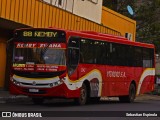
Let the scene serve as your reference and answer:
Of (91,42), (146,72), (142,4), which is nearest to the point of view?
(91,42)

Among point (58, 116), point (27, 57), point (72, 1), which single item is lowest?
point (58, 116)

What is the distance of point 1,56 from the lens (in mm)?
29656

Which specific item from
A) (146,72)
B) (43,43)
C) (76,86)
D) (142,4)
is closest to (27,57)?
(43,43)

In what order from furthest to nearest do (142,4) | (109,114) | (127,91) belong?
(142,4) < (127,91) < (109,114)

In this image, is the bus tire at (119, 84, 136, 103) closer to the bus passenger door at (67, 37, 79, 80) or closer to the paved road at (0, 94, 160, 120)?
the paved road at (0, 94, 160, 120)

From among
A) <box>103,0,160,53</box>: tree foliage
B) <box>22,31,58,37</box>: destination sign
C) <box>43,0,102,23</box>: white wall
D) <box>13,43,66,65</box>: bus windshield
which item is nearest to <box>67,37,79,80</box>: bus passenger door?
<box>13,43,66,65</box>: bus windshield

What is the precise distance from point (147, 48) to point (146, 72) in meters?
1.30

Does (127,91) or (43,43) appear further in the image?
(127,91)

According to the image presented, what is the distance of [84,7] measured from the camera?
1377 inches

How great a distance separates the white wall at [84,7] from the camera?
31.4 metres

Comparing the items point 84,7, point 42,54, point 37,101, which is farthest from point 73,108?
point 84,7

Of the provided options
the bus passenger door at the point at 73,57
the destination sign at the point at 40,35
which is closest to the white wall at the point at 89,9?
the bus passenger door at the point at 73,57

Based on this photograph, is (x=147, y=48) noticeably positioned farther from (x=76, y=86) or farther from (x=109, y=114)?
(x=109, y=114)

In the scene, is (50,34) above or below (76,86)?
above
